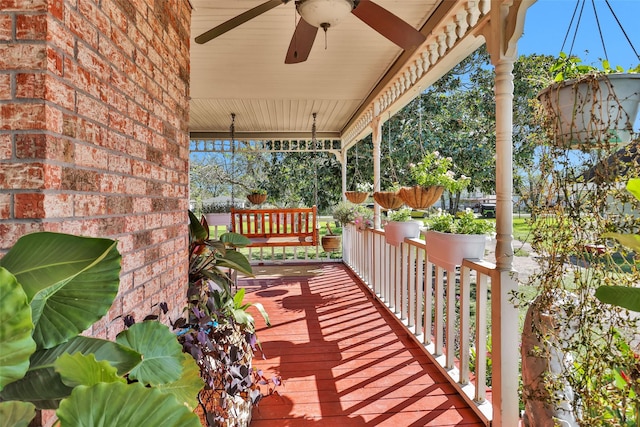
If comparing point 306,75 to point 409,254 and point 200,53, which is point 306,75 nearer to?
point 200,53

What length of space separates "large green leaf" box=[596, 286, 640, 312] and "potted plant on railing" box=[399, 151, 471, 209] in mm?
1672

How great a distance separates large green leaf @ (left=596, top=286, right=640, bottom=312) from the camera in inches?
29.2

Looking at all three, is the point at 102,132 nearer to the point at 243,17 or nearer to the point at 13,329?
the point at 13,329

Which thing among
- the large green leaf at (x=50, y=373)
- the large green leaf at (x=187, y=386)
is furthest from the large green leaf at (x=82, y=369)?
the large green leaf at (x=187, y=386)

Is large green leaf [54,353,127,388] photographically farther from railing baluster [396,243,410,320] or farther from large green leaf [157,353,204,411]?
railing baluster [396,243,410,320]

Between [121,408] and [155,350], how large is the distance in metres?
0.36

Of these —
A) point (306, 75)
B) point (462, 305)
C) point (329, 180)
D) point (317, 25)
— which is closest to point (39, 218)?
point (317, 25)

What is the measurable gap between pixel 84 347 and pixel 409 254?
258 cm

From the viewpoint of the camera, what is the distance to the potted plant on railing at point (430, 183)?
Answer: 2.43 meters

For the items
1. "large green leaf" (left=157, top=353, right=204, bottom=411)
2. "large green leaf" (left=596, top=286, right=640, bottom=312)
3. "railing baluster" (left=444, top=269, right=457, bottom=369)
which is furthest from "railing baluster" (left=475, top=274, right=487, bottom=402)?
"large green leaf" (left=157, top=353, right=204, bottom=411)

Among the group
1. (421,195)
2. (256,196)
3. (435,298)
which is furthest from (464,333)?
(256,196)

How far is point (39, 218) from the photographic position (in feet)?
2.98

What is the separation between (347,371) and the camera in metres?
2.35

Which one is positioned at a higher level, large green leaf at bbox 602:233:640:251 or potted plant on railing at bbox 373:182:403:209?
potted plant on railing at bbox 373:182:403:209
